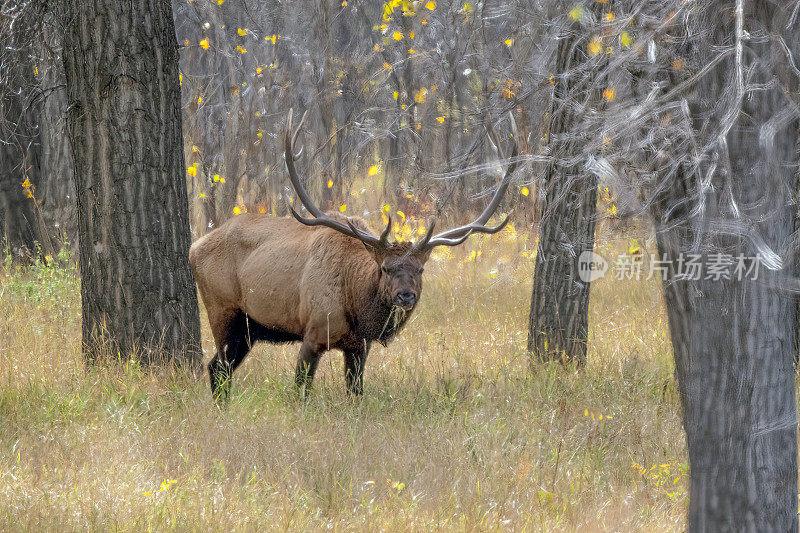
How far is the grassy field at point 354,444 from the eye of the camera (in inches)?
160

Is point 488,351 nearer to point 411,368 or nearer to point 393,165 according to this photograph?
point 411,368

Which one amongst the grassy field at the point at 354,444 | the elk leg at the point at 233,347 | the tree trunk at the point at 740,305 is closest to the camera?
the tree trunk at the point at 740,305

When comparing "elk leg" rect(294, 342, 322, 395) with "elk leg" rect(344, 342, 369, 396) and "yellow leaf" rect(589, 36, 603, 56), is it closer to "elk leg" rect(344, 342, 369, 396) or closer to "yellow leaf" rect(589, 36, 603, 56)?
"elk leg" rect(344, 342, 369, 396)

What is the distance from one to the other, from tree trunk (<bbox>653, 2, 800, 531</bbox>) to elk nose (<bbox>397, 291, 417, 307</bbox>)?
2791 millimetres

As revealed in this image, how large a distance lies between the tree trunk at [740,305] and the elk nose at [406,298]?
9.16 ft

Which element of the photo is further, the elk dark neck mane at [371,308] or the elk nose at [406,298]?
the elk dark neck mane at [371,308]

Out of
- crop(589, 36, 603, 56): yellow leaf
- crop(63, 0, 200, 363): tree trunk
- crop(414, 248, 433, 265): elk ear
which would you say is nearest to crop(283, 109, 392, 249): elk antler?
crop(414, 248, 433, 265): elk ear

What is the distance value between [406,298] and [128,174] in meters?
2.14

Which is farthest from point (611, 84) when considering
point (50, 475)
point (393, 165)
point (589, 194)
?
point (393, 165)

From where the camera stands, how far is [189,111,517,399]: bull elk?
21.6 feet

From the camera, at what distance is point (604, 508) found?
4359mm

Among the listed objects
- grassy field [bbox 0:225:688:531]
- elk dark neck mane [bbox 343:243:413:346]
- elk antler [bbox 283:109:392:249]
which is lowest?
grassy field [bbox 0:225:688:531]

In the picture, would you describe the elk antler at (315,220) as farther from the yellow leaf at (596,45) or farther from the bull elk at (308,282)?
the yellow leaf at (596,45)

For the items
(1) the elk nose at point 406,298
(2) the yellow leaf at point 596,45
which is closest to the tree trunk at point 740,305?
(2) the yellow leaf at point 596,45
